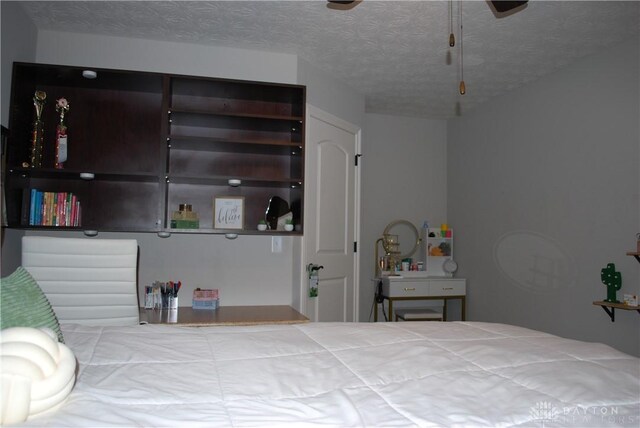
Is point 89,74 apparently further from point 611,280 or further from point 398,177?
point 611,280

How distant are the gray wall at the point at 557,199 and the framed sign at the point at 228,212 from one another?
2.50m

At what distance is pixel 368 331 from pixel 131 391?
817mm

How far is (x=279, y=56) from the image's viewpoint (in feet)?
11.5

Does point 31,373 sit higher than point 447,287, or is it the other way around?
point 31,373

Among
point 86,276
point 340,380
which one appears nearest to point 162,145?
point 86,276

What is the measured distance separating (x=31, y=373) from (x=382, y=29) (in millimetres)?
2872

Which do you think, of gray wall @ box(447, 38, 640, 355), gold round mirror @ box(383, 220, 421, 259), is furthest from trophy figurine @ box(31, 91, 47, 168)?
gray wall @ box(447, 38, 640, 355)

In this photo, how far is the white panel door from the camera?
3654 millimetres

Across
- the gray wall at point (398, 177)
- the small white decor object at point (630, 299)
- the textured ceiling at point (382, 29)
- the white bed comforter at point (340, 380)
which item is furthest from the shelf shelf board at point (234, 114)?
the small white decor object at point (630, 299)

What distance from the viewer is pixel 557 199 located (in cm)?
373

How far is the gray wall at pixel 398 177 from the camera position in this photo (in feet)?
16.5

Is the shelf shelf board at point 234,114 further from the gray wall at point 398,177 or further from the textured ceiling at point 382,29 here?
the gray wall at point 398,177

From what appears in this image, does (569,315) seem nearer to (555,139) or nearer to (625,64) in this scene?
(555,139)

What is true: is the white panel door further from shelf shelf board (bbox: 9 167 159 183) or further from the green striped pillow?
the green striped pillow
